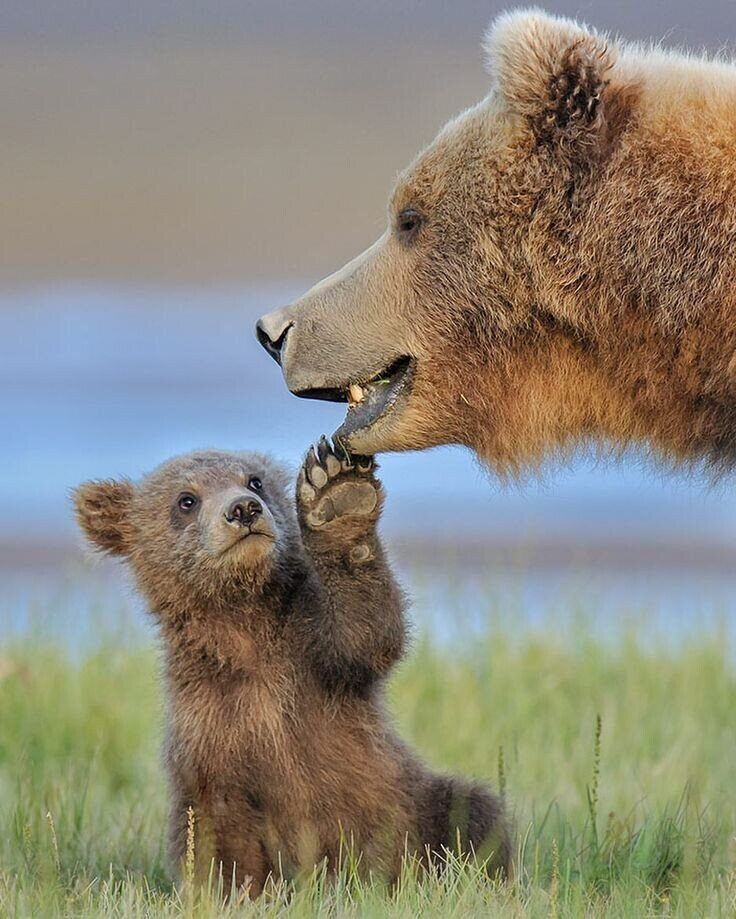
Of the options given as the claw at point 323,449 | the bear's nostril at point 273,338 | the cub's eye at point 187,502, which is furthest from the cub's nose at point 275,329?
the cub's eye at point 187,502

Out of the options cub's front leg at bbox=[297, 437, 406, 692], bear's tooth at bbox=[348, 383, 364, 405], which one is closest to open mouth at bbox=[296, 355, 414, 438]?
bear's tooth at bbox=[348, 383, 364, 405]

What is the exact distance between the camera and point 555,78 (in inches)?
199

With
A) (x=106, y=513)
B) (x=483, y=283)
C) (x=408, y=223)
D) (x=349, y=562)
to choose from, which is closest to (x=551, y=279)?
(x=483, y=283)

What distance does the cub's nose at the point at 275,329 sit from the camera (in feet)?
17.5

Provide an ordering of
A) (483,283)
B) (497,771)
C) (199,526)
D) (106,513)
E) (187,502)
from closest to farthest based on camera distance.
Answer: (483,283) < (199,526) < (187,502) < (106,513) < (497,771)

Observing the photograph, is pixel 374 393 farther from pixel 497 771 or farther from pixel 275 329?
pixel 497 771

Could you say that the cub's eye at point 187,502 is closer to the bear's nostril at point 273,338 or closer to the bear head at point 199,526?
the bear head at point 199,526

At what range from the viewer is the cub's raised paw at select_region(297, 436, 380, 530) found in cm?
527

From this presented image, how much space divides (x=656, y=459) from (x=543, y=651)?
2799 mm

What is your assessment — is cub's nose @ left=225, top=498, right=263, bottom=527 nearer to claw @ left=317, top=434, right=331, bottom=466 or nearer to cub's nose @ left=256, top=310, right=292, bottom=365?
claw @ left=317, top=434, right=331, bottom=466

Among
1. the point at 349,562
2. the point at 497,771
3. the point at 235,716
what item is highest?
the point at 349,562

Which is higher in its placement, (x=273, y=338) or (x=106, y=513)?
(x=273, y=338)

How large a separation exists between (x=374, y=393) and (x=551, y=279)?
2.04 ft

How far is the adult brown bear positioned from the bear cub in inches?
13.4
